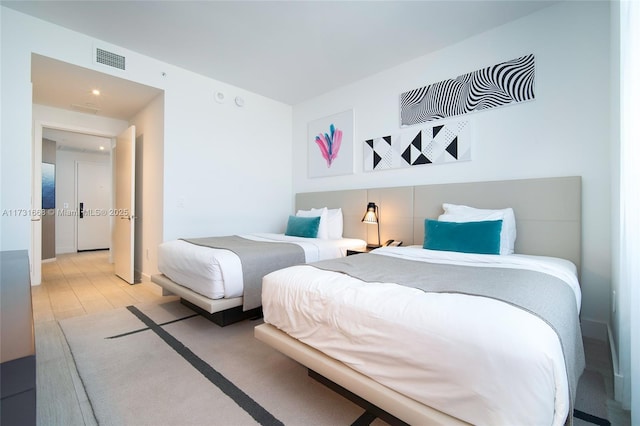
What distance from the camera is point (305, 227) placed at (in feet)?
11.7

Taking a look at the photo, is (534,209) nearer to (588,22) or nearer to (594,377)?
(594,377)

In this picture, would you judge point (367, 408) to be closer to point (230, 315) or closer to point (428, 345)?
point (428, 345)

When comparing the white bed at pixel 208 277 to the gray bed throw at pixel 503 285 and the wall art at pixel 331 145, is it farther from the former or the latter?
the wall art at pixel 331 145

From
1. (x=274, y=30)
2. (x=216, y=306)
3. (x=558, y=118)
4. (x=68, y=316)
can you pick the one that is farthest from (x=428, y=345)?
(x=68, y=316)

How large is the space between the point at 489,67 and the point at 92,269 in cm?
654

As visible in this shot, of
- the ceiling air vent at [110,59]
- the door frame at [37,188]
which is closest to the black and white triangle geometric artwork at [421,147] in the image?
the ceiling air vent at [110,59]

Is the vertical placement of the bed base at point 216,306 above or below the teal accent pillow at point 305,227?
below

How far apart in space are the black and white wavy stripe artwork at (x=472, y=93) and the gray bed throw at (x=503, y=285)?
184 centimetres

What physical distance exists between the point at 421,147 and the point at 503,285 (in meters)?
2.19

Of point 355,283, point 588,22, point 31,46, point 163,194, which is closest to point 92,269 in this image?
point 163,194

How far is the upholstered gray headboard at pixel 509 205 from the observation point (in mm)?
2266

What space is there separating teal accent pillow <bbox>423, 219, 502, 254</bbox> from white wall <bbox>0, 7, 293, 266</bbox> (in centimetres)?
282

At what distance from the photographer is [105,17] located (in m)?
2.62

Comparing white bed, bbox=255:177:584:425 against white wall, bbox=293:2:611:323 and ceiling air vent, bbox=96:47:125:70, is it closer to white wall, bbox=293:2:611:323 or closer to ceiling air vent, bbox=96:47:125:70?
white wall, bbox=293:2:611:323
